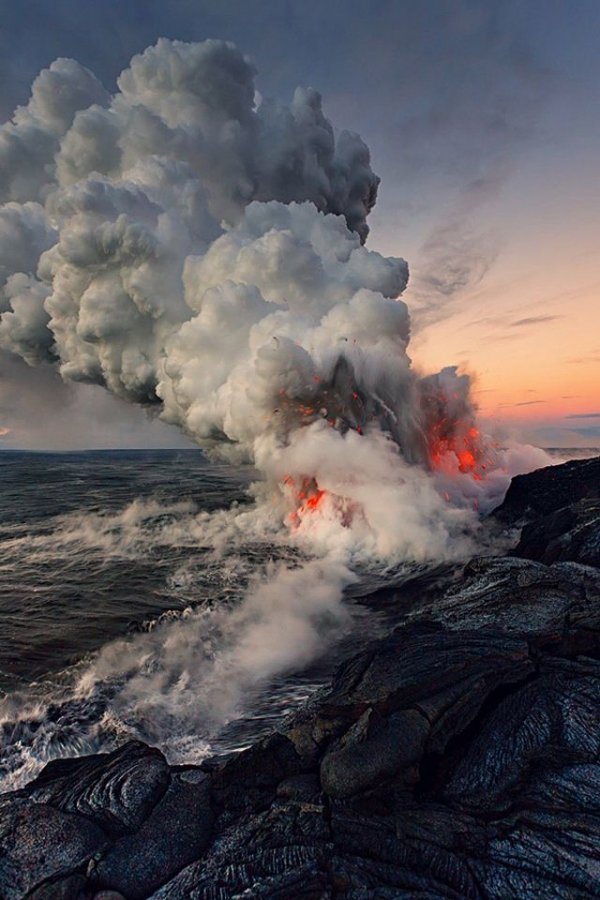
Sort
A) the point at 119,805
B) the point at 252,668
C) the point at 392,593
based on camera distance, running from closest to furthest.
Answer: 1. the point at 119,805
2. the point at 252,668
3. the point at 392,593

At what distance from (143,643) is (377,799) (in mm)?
12787

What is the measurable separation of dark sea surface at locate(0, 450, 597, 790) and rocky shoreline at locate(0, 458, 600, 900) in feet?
8.47

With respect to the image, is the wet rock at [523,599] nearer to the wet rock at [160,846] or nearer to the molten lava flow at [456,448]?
the wet rock at [160,846]

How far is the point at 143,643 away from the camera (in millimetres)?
17578

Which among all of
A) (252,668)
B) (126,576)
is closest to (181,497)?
(126,576)

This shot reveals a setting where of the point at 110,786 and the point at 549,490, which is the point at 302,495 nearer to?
the point at 549,490

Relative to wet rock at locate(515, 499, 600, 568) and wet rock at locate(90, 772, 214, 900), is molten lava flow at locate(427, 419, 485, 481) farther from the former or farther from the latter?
wet rock at locate(90, 772, 214, 900)

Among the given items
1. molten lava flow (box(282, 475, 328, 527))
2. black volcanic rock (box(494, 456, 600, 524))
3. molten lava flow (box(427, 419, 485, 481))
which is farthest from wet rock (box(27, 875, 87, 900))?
molten lava flow (box(427, 419, 485, 481))

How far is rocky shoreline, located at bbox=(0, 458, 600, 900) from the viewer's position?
6406 mm

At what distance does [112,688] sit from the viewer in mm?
14188

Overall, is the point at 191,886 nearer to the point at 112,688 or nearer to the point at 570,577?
the point at 112,688

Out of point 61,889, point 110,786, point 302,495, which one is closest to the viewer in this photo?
point 61,889

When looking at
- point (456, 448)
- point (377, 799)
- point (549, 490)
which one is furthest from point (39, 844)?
point (456, 448)

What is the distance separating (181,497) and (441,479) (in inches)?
1517
